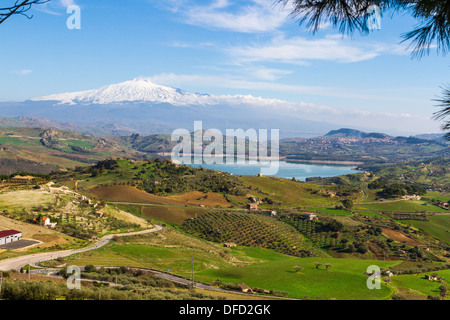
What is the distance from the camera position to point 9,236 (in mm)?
25016

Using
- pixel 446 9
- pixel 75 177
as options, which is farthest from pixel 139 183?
pixel 446 9

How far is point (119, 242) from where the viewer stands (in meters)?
30.0

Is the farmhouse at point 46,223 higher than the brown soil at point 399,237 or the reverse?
higher

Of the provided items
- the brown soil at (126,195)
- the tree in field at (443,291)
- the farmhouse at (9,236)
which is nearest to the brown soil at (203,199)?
the brown soil at (126,195)

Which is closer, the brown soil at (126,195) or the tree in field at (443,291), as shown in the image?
the tree in field at (443,291)

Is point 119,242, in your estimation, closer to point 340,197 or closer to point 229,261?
point 229,261

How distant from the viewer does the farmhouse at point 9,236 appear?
24406 millimetres

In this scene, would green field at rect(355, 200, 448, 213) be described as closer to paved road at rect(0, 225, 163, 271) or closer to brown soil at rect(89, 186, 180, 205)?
brown soil at rect(89, 186, 180, 205)

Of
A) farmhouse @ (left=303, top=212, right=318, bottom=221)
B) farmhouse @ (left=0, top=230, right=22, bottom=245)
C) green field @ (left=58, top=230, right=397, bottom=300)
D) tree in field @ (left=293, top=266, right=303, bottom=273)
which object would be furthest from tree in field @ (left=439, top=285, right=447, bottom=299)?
farmhouse @ (left=0, top=230, right=22, bottom=245)

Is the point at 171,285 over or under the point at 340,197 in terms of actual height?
over

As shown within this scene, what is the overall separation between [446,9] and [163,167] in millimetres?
→ 72537

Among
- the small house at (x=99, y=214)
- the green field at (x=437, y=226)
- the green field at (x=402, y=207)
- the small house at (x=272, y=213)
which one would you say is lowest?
the green field at (x=437, y=226)

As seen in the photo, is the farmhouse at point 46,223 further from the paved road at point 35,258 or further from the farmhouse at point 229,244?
the farmhouse at point 229,244
